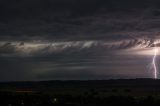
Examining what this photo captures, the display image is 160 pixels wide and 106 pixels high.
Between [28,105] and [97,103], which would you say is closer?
[28,105]

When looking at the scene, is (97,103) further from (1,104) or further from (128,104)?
(1,104)

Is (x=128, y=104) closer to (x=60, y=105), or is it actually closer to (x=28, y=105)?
(x=60, y=105)

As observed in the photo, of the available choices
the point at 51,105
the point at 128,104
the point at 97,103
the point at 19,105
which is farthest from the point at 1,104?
the point at 128,104

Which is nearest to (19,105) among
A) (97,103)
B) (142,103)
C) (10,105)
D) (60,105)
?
(10,105)

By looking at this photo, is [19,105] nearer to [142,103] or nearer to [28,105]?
[28,105]

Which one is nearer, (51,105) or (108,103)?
(51,105)

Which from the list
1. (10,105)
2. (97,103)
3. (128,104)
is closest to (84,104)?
(97,103)

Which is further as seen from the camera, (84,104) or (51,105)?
(84,104)
